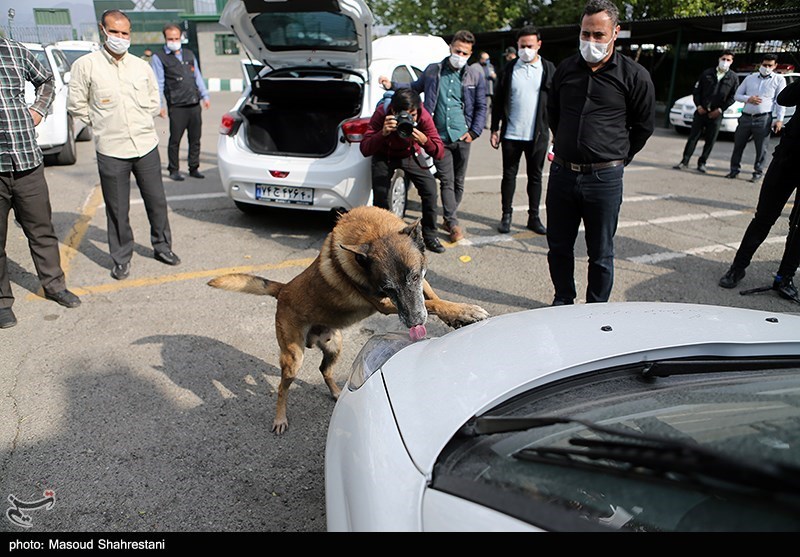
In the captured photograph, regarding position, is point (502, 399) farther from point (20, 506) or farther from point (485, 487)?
point (20, 506)

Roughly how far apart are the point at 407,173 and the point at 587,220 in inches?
85.1

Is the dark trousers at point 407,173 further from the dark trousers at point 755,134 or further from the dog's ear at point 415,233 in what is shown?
the dark trousers at point 755,134

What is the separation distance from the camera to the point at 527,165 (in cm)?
616

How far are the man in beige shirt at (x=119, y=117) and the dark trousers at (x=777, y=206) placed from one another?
5486 millimetres

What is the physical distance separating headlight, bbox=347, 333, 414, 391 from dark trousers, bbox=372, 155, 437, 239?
3392mm

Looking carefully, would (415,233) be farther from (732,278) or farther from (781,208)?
(781,208)

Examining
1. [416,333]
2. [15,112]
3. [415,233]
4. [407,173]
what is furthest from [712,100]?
[15,112]

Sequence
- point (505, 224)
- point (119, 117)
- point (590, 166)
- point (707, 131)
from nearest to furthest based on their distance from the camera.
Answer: point (590, 166) → point (119, 117) → point (505, 224) → point (707, 131)

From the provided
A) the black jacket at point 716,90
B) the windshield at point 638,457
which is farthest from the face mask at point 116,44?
the black jacket at point 716,90

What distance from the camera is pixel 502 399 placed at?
1.57 m

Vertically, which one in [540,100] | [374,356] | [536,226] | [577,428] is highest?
[540,100]

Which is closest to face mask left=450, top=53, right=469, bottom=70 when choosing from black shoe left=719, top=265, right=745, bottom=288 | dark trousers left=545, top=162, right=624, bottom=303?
dark trousers left=545, top=162, right=624, bottom=303

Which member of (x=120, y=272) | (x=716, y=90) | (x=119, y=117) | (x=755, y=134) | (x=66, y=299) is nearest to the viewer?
(x=66, y=299)
